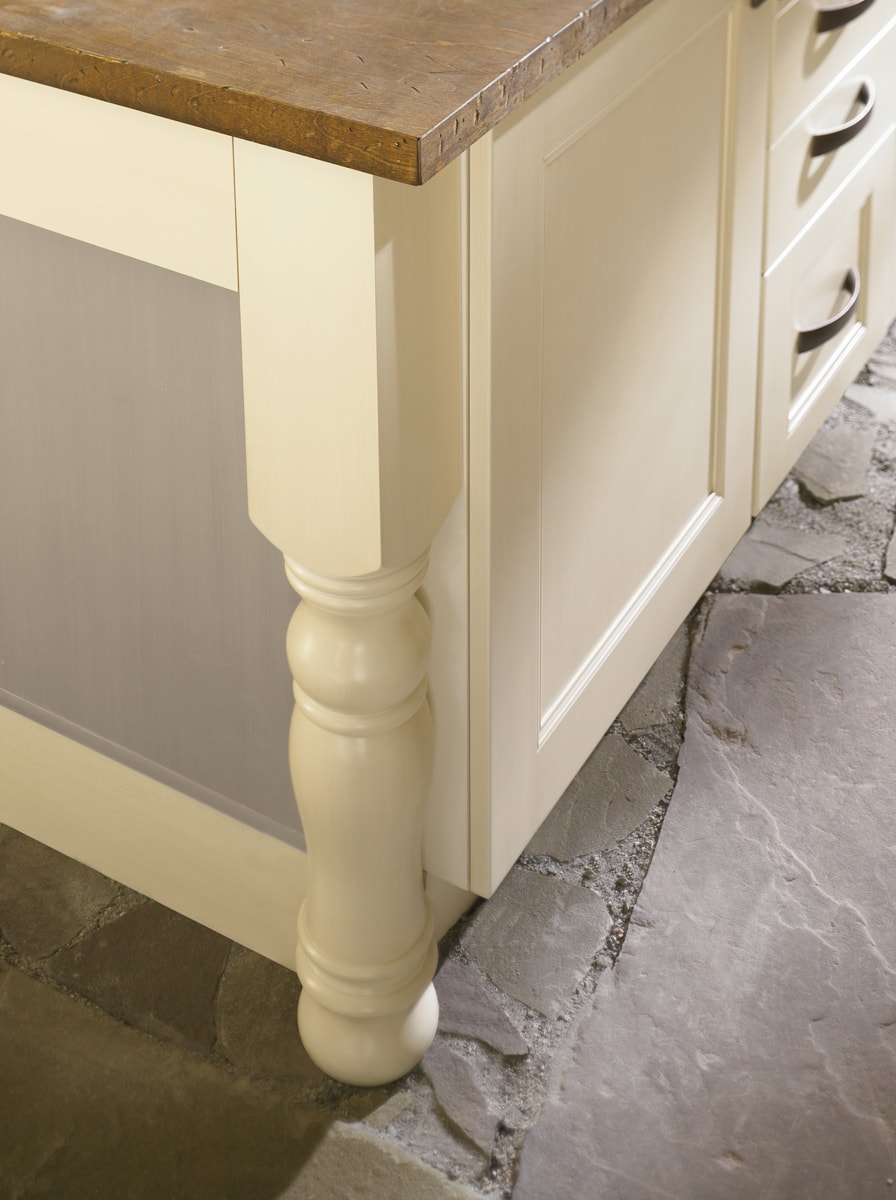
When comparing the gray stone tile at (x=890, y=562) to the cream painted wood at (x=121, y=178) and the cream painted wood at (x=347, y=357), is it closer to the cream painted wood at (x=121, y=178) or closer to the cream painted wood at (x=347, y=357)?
the cream painted wood at (x=347, y=357)

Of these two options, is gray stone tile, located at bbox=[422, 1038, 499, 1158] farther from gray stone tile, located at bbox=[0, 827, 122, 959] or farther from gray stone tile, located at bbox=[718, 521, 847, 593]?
gray stone tile, located at bbox=[718, 521, 847, 593]

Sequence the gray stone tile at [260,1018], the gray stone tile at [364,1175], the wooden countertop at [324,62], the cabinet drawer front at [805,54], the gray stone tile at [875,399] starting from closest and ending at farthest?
the wooden countertop at [324,62], the gray stone tile at [364,1175], the gray stone tile at [260,1018], the cabinet drawer front at [805,54], the gray stone tile at [875,399]

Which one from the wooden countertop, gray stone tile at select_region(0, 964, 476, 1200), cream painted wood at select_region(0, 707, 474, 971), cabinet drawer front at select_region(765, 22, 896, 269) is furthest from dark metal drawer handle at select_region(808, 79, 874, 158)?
gray stone tile at select_region(0, 964, 476, 1200)

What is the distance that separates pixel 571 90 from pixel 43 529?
0.60m

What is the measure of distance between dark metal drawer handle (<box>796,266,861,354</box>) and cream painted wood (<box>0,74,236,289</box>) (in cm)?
103

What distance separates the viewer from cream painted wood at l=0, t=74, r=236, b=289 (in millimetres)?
942

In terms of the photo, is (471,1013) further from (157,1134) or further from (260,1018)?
(157,1134)

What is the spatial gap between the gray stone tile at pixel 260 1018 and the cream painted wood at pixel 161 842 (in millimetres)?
19

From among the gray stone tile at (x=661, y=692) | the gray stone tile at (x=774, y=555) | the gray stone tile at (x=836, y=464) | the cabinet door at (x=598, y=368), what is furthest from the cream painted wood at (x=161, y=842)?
the gray stone tile at (x=836, y=464)

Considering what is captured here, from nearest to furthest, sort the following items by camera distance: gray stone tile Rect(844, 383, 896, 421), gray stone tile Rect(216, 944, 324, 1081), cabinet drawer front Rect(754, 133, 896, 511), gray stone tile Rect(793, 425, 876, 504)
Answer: gray stone tile Rect(216, 944, 324, 1081)
cabinet drawer front Rect(754, 133, 896, 511)
gray stone tile Rect(793, 425, 876, 504)
gray stone tile Rect(844, 383, 896, 421)

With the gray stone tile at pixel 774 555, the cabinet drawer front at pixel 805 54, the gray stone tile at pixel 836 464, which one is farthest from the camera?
the gray stone tile at pixel 836 464

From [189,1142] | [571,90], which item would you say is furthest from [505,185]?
[189,1142]

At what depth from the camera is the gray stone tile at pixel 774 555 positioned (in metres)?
1.96

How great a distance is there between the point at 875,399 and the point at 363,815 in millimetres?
1465
